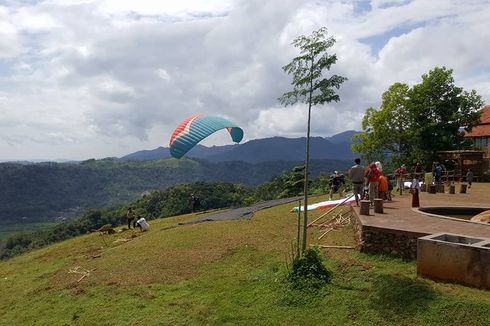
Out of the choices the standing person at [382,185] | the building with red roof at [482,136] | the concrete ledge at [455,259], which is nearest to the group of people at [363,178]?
the standing person at [382,185]

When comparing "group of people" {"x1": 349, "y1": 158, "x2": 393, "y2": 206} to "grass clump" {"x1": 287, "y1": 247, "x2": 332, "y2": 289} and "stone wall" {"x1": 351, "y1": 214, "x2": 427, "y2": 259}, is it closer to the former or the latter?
"stone wall" {"x1": 351, "y1": 214, "x2": 427, "y2": 259}

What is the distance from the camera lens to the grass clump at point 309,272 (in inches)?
482

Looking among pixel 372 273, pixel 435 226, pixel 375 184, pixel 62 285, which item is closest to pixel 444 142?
pixel 375 184

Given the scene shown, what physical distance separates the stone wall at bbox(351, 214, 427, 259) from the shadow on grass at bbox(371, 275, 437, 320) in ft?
5.19

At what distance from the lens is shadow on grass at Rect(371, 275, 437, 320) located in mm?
10039

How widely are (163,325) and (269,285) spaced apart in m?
3.41

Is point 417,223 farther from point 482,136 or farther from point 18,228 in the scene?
point 18,228

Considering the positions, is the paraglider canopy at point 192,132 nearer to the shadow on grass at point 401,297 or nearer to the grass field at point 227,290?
the grass field at point 227,290

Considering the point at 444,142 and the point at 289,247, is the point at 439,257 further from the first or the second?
the point at 444,142

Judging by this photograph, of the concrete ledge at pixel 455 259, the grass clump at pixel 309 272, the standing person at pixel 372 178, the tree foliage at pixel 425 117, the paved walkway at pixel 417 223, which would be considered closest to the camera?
the concrete ledge at pixel 455 259

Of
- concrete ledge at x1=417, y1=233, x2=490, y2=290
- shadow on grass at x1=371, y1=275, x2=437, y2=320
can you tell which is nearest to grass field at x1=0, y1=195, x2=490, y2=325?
shadow on grass at x1=371, y1=275, x2=437, y2=320

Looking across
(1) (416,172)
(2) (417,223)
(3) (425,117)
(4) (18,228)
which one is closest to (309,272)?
(2) (417,223)

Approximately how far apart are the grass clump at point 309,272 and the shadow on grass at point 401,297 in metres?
1.56

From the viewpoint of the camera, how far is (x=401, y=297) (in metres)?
10.5
